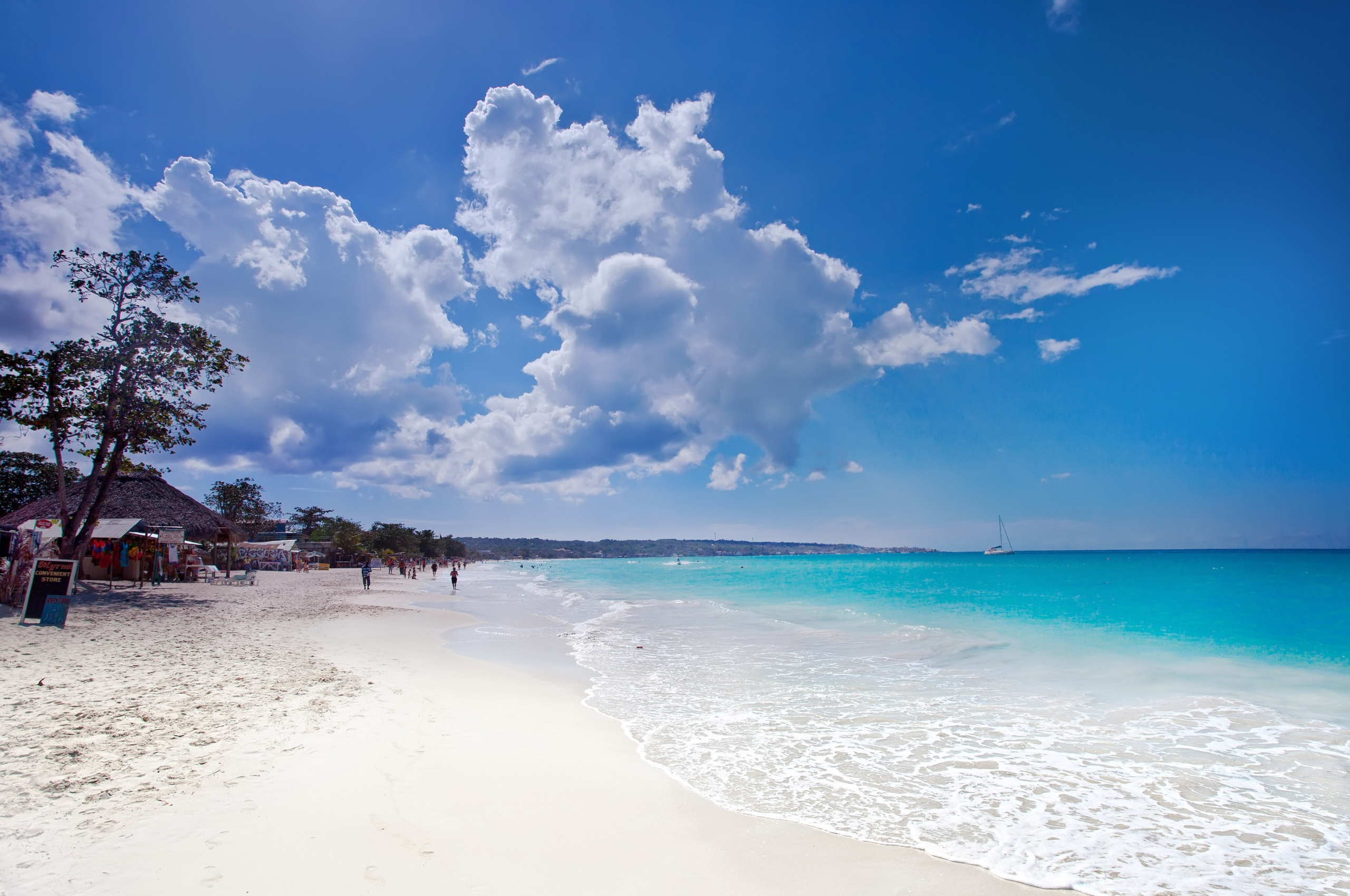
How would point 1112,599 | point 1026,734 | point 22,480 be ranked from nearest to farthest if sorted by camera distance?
point 1026,734 < point 1112,599 < point 22,480

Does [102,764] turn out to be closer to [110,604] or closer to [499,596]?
[110,604]

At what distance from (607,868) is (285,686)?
6.62 metres

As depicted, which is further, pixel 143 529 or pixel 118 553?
pixel 143 529

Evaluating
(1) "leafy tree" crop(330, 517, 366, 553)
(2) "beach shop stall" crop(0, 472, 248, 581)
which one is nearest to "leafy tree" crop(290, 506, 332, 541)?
(1) "leafy tree" crop(330, 517, 366, 553)

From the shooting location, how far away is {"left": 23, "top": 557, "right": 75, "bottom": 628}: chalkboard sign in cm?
1230

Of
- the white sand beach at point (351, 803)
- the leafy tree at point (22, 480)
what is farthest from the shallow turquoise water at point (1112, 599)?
the leafy tree at point (22, 480)

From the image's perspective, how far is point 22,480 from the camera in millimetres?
48000

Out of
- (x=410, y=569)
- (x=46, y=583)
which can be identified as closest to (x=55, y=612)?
(x=46, y=583)

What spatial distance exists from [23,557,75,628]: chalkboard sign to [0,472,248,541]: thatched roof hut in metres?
13.4

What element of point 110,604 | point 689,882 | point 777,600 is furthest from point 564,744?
point 777,600

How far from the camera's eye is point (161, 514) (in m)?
26.1

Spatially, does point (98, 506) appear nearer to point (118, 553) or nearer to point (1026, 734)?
point (118, 553)

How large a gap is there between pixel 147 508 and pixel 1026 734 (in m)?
33.6

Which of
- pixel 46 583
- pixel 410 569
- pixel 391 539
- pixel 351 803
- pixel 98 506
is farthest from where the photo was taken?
pixel 391 539
